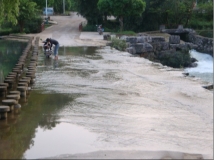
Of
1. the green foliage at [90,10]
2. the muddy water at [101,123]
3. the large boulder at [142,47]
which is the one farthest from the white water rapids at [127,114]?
the green foliage at [90,10]

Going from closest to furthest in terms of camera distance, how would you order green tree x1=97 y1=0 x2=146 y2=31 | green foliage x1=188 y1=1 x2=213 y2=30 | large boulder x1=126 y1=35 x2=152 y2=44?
large boulder x1=126 y1=35 x2=152 y2=44 < green tree x1=97 y1=0 x2=146 y2=31 < green foliage x1=188 y1=1 x2=213 y2=30

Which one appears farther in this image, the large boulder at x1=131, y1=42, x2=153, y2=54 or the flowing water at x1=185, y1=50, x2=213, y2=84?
the large boulder at x1=131, y1=42, x2=153, y2=54

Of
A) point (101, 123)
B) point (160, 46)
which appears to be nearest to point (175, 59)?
point (160, 46)

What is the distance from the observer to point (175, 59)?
32469 millimetres

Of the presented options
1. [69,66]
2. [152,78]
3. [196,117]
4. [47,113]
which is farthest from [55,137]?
[69,66]

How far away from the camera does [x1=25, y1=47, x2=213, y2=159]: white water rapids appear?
8.76m

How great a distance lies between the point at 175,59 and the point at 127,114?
21574 millimetres

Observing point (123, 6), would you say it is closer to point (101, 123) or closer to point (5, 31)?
point (5, 31)

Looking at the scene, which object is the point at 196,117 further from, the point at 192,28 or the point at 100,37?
the point at 192,28

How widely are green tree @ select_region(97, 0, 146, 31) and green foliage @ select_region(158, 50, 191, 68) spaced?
7.54 metres

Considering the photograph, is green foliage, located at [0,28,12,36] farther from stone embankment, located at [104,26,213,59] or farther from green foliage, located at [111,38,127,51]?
green foliage, located at [111,38,127,51]

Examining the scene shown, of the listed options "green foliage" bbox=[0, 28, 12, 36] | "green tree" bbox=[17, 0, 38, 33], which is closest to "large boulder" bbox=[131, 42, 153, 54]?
"green tree" bbox=[17, 0, 38, 33]

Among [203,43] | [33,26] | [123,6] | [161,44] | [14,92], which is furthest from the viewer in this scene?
[33,26]

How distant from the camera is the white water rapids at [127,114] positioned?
28.7ft
